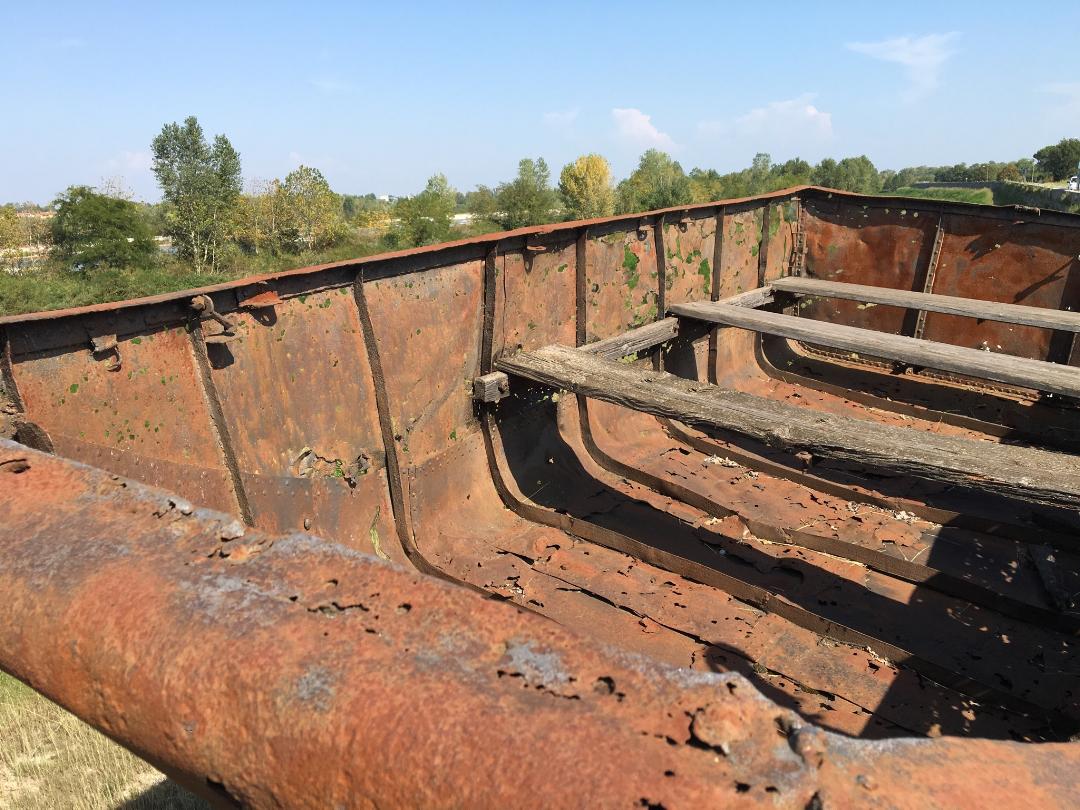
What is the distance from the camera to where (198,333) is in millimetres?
2734

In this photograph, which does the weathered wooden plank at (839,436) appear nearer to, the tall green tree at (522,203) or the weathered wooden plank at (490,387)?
the weathered wooden plank at (490,387)

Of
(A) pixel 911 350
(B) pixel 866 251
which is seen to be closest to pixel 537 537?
(A) pixel 911 350

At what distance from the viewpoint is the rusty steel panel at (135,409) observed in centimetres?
232

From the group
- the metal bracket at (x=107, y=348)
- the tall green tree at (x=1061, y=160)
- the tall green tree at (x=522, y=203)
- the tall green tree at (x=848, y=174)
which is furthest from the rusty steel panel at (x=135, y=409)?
the tall green tree at (x=1061, y=160)

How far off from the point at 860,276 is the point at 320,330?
5.35 m

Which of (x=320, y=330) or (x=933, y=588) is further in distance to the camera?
(x=933, y=588)

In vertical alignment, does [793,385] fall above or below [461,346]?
below

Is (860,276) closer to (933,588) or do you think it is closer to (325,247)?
(933,588)

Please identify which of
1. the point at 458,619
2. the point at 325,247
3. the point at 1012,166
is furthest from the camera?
the point at 1012,166

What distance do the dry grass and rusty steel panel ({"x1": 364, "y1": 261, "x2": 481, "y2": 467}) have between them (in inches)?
77.4

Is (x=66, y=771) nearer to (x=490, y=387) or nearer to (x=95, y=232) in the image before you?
(x=490, y=387)

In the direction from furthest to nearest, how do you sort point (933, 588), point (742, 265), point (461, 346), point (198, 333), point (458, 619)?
point (742, 265)
point (461, 346)
point (933, 588)
point (198, 333)
point (458, 619)

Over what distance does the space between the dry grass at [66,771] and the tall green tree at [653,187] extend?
44.7 meters

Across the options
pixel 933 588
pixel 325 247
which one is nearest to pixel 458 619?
pixel 933 588
